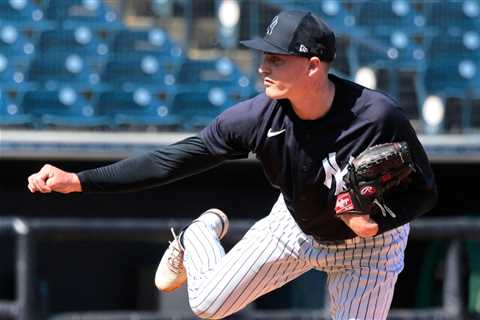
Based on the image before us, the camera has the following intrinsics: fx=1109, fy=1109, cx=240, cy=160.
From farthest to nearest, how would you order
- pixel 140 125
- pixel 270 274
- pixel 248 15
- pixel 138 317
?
pixel 248 15 → pixel 140 125 → pixel 138 317 → pixel 270 274

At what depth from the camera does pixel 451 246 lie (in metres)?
7.16

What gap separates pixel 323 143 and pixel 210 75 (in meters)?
5.25

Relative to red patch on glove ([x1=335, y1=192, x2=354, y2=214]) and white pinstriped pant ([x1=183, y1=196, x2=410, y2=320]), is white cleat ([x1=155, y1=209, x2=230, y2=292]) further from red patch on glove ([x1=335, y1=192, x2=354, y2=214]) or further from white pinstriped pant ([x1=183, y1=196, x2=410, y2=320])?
red patch on glove ([x1=335, y1=192, x2=354, y2=214])

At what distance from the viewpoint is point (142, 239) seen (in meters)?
7.09

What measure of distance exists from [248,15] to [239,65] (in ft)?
1.43

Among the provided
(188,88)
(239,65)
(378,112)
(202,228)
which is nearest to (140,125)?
(188,88)

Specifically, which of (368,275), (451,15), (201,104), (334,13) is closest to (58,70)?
(201,104)

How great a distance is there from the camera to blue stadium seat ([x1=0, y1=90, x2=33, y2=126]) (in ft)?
27.8

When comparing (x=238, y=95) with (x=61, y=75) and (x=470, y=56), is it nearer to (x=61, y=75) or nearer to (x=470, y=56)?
(x=61, y=75)

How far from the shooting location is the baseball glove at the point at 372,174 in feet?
12.4

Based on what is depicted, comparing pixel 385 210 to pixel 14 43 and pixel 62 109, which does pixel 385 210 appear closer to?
pixel 62 109

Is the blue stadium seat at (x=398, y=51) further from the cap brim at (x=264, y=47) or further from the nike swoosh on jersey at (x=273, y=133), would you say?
the cap brim at (x=264, y=47)

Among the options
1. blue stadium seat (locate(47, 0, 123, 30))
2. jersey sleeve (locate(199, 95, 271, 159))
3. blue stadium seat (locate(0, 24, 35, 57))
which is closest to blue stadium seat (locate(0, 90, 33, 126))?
blue stadium seat (locate(0, 24, 35, 57))

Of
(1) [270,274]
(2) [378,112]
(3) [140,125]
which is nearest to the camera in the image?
(2) [378,112]
